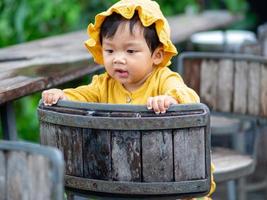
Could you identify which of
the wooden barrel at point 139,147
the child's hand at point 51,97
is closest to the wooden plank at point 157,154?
the wooden barrel at point 139,147

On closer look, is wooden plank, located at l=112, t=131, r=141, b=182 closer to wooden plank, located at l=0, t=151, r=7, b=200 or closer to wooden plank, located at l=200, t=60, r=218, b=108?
wooden plank, located at l=0, t=151, r=7, b=200

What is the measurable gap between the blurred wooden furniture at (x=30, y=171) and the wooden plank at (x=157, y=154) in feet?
1.62

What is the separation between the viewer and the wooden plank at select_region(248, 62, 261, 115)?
160 inches

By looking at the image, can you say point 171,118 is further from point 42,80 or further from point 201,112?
point 42,80

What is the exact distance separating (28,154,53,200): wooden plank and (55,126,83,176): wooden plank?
0.48 metres

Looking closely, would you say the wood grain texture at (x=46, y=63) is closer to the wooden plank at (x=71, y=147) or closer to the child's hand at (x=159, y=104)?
the wooden plank at (x=71, y=147)

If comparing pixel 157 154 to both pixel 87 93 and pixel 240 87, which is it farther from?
pixel 240 87

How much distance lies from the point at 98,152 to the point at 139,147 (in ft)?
0.41

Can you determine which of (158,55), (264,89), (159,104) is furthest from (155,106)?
(264,89)

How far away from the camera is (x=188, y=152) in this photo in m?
2.57

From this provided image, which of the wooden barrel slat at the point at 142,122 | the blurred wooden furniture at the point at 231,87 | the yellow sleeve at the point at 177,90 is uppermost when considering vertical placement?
the yellow sleeve at the point at 177,90

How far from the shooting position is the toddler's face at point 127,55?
9.22ft

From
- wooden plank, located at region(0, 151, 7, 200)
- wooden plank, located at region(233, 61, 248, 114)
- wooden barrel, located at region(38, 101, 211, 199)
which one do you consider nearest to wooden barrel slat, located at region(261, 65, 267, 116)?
wooden plank, located at region(233, 61, 248, 114)

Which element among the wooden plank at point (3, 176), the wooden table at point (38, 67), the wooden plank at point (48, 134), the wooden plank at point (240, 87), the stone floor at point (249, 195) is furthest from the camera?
the stone floor at point (249, 195)
